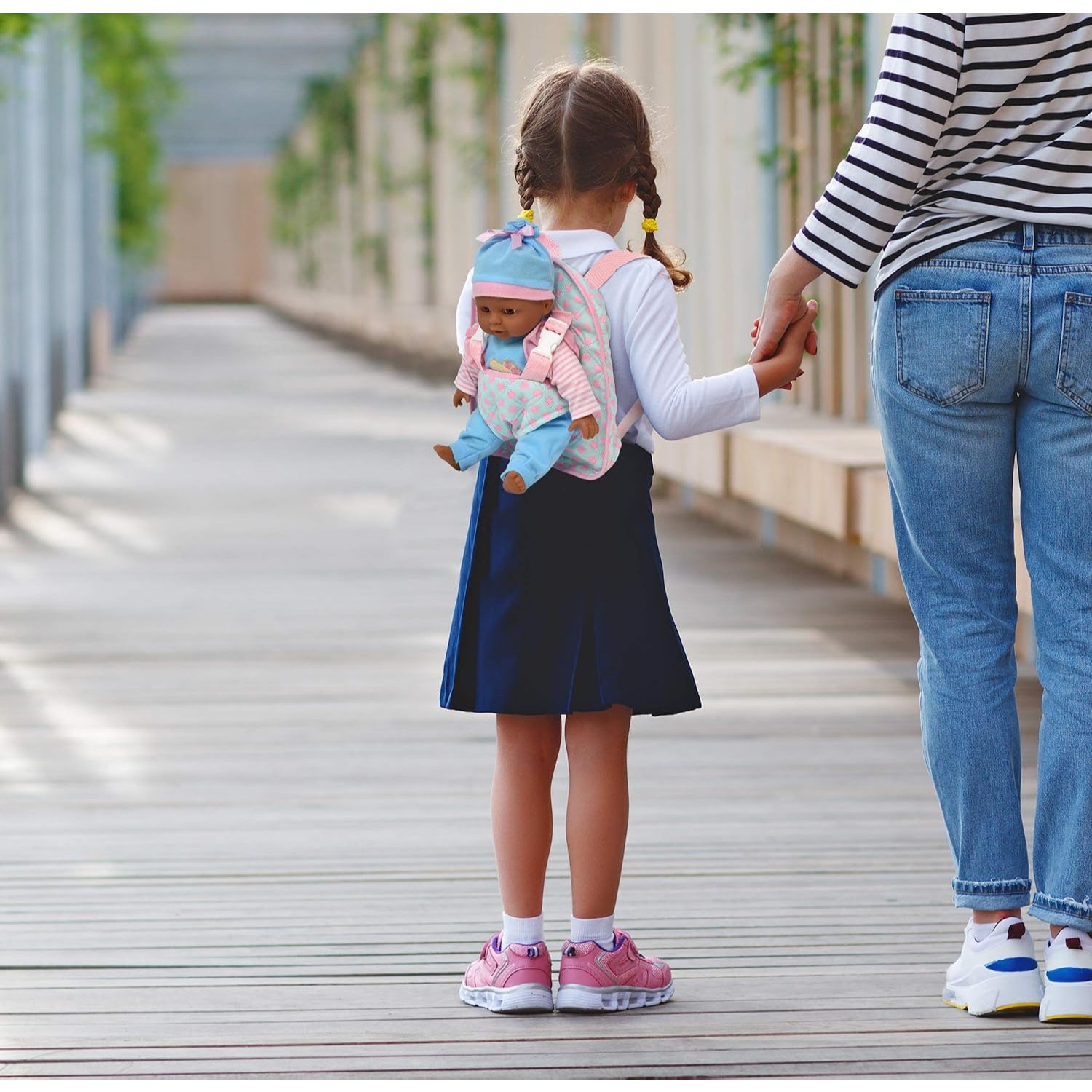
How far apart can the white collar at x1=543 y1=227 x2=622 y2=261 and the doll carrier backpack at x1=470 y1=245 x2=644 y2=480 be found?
0.7 inches

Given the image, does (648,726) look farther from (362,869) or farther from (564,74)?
(564,74)

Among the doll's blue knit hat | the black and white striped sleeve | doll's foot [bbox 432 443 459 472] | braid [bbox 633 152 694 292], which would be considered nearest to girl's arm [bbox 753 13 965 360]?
the black and white striped sleeve

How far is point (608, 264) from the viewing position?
2145 millimetres

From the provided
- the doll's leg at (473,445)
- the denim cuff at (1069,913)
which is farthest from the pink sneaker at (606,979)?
the doll's leg at (473,445)

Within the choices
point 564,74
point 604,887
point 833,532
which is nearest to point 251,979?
point 604,887

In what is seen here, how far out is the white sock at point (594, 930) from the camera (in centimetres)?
222

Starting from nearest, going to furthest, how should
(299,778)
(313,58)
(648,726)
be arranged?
(299,778) → (648,726) → (313,58)

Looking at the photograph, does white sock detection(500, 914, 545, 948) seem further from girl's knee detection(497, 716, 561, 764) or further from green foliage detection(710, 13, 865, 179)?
green foliage detection(710, 13, 865, 179)

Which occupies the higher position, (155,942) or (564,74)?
(564,74)

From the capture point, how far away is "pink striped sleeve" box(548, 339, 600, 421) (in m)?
2.09

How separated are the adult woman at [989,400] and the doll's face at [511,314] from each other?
24 cm

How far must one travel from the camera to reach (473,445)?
213cm

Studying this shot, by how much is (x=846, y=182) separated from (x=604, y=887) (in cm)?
83

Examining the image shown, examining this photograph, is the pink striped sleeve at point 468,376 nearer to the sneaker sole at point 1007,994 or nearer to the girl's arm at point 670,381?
the girl's arm at point 670,381
